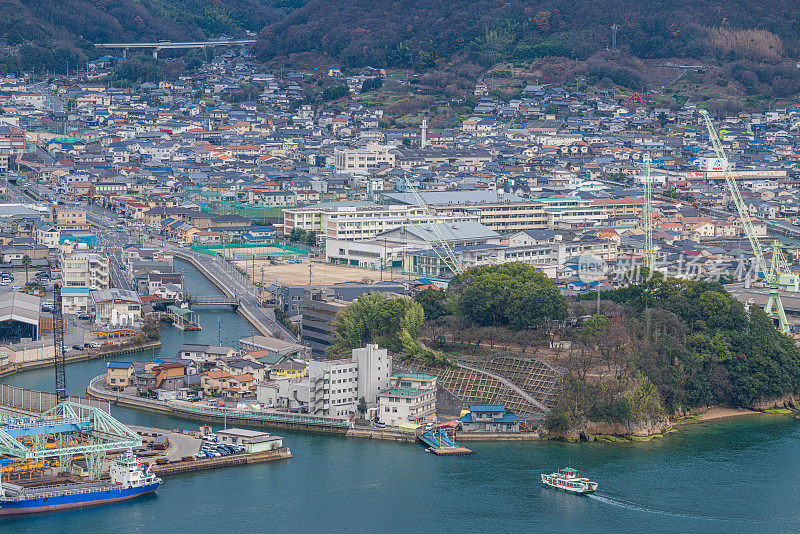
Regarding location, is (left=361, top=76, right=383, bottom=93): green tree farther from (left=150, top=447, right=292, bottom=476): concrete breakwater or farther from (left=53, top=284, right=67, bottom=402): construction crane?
(left=150, top=447, right=292, bottom=476): concrete breakwater

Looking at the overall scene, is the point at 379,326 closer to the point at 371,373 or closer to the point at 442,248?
the point at 371,373

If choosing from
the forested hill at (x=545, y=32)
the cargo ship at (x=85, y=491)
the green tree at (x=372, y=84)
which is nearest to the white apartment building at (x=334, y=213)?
the cargo ship at (x=85, y=491)

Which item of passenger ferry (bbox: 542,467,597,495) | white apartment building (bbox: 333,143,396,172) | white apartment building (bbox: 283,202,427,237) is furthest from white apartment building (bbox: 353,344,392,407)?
white apartment building (bbox: 333,143,396,172)

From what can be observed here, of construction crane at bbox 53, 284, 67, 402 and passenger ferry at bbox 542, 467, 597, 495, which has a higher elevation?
construction crane at bbox 53, 284, 67, 402

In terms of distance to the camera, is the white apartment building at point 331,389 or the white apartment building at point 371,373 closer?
the white apartment building at point 331,389

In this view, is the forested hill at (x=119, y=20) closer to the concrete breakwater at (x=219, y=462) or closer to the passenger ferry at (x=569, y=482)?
the concrete breakwater at (x=219, y=462)

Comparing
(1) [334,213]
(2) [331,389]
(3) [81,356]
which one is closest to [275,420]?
(2) [331,389]
